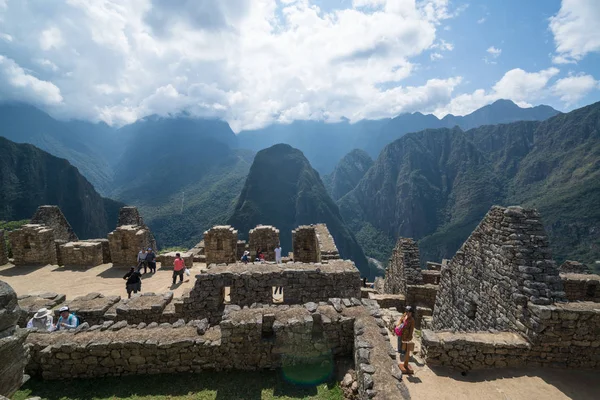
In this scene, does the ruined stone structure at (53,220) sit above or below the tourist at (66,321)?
above

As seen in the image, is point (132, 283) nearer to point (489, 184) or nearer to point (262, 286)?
point (262, 286)

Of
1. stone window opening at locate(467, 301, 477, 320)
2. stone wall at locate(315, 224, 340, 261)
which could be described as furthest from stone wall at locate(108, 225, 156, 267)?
stone window opening at locate(467, 301, 477, 320)

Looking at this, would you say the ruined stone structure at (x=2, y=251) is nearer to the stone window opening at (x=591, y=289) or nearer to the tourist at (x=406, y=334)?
the tourist at (x=406, y=334)

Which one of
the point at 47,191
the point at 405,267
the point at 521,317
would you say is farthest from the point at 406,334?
the point at 47,191

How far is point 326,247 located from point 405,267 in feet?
18.2

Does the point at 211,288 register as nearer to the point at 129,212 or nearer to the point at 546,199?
the point at 129,212

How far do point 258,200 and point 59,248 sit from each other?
365 feet

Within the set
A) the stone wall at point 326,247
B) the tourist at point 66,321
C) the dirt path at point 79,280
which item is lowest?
the dirt path at point 79,280

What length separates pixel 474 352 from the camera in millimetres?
7105

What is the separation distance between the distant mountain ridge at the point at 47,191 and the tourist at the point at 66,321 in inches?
3120

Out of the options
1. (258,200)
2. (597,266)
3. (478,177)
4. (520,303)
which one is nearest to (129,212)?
(520,303)

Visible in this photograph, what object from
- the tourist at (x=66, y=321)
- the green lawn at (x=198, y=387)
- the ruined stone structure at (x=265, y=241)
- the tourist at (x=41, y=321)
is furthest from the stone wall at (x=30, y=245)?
the green lawn at (x=198, y=387)

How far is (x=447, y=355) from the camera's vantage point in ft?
23.5

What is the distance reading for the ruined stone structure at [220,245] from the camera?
664 inches
